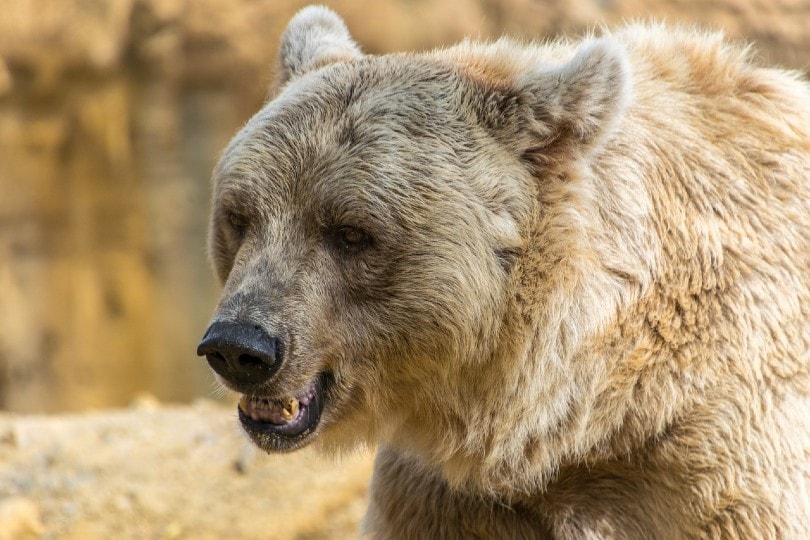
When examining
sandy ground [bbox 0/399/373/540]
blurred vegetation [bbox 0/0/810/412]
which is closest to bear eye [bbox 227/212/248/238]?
sandy ground [bbox 0/399/373/540]

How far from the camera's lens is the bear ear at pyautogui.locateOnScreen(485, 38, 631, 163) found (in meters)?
3.10

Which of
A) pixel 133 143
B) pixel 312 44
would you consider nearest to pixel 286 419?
pixel 312 44

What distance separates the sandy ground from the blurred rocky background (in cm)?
186

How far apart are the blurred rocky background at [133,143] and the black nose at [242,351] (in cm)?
495

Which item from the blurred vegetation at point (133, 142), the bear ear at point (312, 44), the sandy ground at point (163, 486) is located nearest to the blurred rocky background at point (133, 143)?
the blurred vegetation at point (133, 142)

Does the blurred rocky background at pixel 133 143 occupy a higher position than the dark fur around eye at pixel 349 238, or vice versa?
the dark fur around eye at pixel 349 238

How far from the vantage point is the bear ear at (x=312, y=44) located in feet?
12.3

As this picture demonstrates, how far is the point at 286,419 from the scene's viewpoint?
3.26 metres

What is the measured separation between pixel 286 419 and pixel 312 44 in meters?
1.39

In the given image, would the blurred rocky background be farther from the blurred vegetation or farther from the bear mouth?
the bear mouth

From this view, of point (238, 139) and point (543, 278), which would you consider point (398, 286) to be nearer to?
point (543, 278)

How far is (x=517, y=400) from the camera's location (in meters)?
Result: 3.24

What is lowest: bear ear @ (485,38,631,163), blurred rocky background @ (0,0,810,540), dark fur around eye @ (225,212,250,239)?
blurred rocky background @ (0,0,810,540)

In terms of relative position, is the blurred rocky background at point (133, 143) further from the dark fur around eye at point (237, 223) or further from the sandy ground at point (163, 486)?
the dark fur around eye at point (237, 223)
